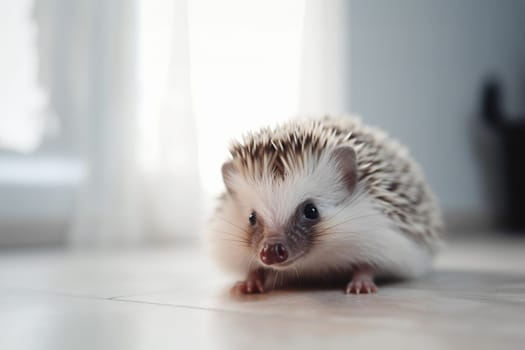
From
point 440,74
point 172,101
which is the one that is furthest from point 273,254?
point 440,74

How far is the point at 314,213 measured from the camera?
7.56ft

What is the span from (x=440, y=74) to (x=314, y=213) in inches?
214

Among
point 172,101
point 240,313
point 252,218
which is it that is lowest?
point 240,313

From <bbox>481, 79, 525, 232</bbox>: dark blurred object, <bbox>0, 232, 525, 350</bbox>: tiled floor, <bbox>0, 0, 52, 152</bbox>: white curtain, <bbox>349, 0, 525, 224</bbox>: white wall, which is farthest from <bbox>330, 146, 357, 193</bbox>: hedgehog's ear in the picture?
<bbox>481, 79, 525, 232</bbox>: dark blurred object

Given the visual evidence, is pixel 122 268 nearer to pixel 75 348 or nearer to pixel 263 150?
pixel 263 150

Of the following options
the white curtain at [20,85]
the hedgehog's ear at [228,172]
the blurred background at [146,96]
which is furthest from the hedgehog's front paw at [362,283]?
the white curtain at [20,85]

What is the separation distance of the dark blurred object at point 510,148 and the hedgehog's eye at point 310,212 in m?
5.84

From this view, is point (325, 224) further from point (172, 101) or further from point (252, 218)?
point (172, 101)

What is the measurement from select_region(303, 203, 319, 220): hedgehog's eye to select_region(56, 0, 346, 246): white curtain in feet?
7.80

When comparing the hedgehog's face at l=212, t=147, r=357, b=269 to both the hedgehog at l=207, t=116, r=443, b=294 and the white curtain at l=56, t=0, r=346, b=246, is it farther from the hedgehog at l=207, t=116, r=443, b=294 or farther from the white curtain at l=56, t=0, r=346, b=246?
the white curtain at l=56, t=0, r=346, b=246

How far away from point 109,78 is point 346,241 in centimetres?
253

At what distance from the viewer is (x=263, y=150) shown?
233 centimetres

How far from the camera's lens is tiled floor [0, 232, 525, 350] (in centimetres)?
150

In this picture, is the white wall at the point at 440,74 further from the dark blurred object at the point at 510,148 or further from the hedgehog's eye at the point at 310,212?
the hedgehog's eye at the point at 310,212
